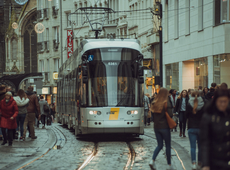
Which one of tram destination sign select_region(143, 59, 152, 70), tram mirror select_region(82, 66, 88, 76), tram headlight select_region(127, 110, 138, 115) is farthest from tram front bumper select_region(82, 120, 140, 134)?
tram destination sign select_region(143, 59, 152, 70)

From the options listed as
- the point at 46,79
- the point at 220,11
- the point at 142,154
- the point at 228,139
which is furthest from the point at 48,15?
the point at 228,139

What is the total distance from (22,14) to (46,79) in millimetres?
14045

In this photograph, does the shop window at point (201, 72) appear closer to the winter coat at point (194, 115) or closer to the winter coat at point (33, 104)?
the winter coat at point (33, 104)

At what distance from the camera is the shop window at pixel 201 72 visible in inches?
1057

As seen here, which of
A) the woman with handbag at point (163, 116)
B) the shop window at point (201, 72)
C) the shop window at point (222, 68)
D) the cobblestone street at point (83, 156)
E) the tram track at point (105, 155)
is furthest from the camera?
the shop window at point (201, 72)

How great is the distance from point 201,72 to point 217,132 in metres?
22.8

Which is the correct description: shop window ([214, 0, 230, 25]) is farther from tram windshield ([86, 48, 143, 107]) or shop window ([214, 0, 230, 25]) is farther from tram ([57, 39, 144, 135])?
tram windshield ([86, 48, 143, 107])

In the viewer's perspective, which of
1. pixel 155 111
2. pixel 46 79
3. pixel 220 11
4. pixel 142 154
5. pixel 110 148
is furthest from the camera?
pixel 46 79

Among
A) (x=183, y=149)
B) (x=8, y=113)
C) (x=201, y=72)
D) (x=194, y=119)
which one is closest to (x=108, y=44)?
(x=8, y=113)

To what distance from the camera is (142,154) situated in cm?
1220

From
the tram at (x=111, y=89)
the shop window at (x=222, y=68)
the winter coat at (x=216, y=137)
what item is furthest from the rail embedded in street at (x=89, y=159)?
the shop window at (x=222, y=68)

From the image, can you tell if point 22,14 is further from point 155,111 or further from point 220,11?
point 155,111

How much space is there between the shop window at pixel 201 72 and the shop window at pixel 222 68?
5.47ft

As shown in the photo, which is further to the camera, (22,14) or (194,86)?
(22,14)
